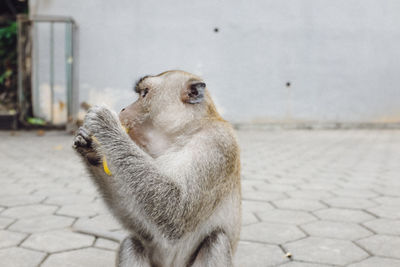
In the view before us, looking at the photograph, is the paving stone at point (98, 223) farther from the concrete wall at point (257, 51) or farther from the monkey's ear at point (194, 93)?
the concrete wall at point (257, 51)

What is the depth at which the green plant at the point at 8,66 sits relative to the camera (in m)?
10.6

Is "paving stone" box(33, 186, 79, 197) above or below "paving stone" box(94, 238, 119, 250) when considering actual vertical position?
below

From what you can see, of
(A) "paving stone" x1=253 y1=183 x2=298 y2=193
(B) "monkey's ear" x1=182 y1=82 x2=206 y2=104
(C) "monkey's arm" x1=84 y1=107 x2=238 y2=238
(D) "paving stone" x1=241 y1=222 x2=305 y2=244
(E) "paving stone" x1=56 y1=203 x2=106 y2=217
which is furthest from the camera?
(A) "paving stone" x1=253 y1=183 x2=298 y2=193

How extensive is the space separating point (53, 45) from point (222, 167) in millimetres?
8498

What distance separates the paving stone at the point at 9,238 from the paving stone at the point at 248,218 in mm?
1554

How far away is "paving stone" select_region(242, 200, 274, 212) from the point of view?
319 cm

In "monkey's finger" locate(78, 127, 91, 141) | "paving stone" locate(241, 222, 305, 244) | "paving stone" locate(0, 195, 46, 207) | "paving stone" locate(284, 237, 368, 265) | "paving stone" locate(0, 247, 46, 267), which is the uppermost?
"monkey's finger" locate(78, 127, 91, 141)

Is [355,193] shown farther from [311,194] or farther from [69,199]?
[69,199]

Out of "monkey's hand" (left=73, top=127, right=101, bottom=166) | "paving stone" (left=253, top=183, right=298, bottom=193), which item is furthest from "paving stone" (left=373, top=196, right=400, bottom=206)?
"monkey's hand" (left=73, top=127, right=101, bottom=166)

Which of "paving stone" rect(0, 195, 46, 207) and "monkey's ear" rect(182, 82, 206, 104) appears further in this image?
"paving stone" rect(0, 195, 46, 207)

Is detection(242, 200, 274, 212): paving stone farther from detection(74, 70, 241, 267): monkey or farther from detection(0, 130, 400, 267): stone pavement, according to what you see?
detection(74, 70, 241, 267): monkey

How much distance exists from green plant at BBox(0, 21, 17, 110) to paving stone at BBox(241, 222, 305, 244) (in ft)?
31.7

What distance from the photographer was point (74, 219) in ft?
9.37

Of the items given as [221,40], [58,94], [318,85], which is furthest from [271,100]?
[58,94]
